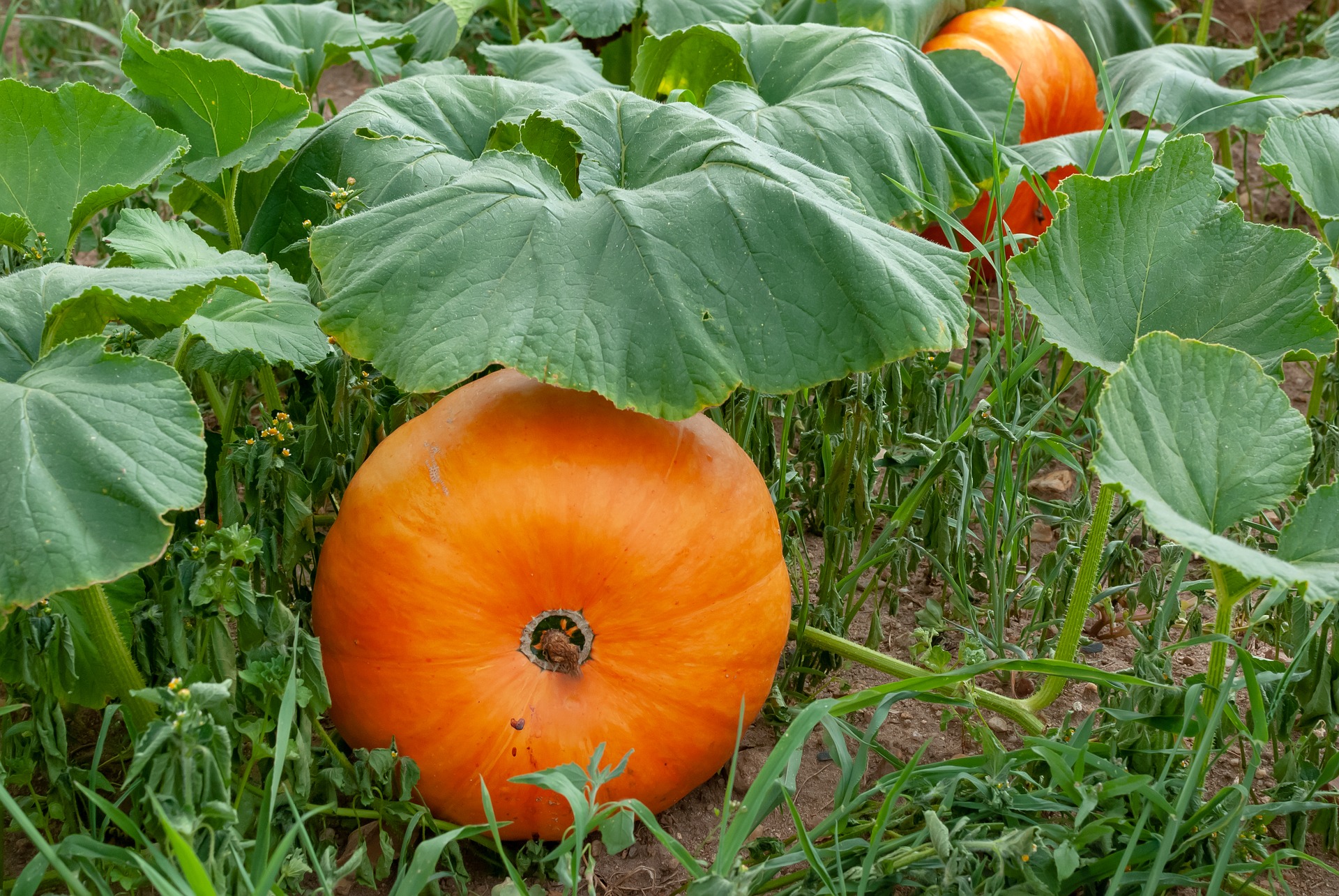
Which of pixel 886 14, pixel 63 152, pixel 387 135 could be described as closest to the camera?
pixel 63 152

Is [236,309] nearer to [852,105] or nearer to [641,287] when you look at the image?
[641,287]

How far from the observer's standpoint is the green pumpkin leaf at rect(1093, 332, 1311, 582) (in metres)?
1.53

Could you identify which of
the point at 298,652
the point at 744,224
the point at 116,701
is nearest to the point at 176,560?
the point at 298,652

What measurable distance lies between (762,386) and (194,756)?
0.87 meters

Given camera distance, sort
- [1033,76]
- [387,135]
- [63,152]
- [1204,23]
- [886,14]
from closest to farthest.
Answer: [63,152]
[387,135]
[886,14]
[1033,76]
[1204,23]

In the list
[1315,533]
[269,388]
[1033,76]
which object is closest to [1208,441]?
[1315,533]

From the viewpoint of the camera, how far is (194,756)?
1338 millimetres

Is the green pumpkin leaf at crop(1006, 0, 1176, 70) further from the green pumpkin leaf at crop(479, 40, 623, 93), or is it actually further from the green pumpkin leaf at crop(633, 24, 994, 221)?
the green pumpkin leaf at crop(479, 40, 623, 93)

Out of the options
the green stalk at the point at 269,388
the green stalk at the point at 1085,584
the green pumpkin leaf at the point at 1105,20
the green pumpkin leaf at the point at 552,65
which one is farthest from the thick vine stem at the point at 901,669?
the green pumpkin leaf at the point at 1105,20

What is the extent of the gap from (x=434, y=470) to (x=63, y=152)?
913 millimetres

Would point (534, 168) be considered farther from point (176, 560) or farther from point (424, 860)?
point (424, 860)

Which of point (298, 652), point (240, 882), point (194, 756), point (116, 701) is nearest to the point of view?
point (194, 756)

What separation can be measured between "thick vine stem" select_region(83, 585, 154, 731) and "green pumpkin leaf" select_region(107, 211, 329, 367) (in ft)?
1.29

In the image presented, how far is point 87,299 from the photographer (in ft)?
5.25
